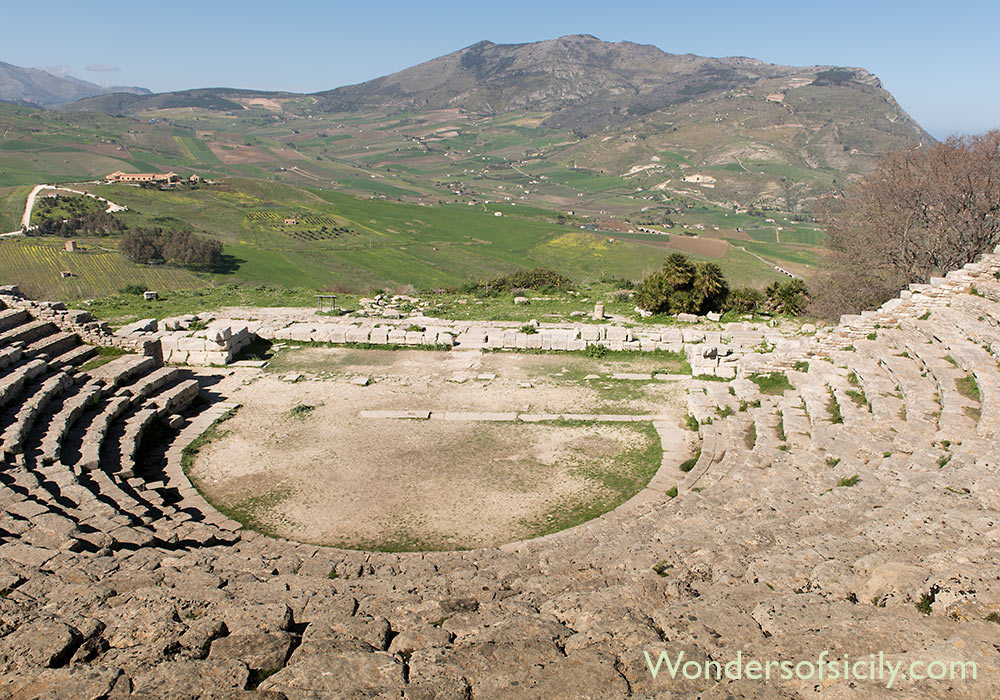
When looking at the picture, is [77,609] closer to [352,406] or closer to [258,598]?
[258,598]

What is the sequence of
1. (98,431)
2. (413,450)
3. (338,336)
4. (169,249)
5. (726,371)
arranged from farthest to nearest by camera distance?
(169,249) → (338,336) → (726,371) → (413,450) → (98,431)

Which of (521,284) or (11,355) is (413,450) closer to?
(11,355)

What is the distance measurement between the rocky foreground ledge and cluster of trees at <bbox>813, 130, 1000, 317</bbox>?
10.6 m

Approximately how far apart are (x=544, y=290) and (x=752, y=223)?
4075 inches

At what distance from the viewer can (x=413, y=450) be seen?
1548cm

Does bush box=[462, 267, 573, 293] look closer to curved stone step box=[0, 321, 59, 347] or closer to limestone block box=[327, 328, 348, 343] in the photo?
limestone block box=[327, 328, 348, 343]

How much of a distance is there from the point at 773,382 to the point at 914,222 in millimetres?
12064

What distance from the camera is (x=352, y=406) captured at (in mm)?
18234

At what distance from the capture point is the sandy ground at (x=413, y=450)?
490 inches

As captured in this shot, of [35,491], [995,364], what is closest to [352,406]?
[35,491]

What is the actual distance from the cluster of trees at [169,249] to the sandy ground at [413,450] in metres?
49.9

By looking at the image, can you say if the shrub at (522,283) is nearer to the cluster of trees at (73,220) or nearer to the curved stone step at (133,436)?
the curved stone step at (133,436)

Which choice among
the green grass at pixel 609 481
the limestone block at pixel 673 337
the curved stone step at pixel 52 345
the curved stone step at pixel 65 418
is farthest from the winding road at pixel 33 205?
the green grass at pixel 609 481

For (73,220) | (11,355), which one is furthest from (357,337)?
(73,220)
